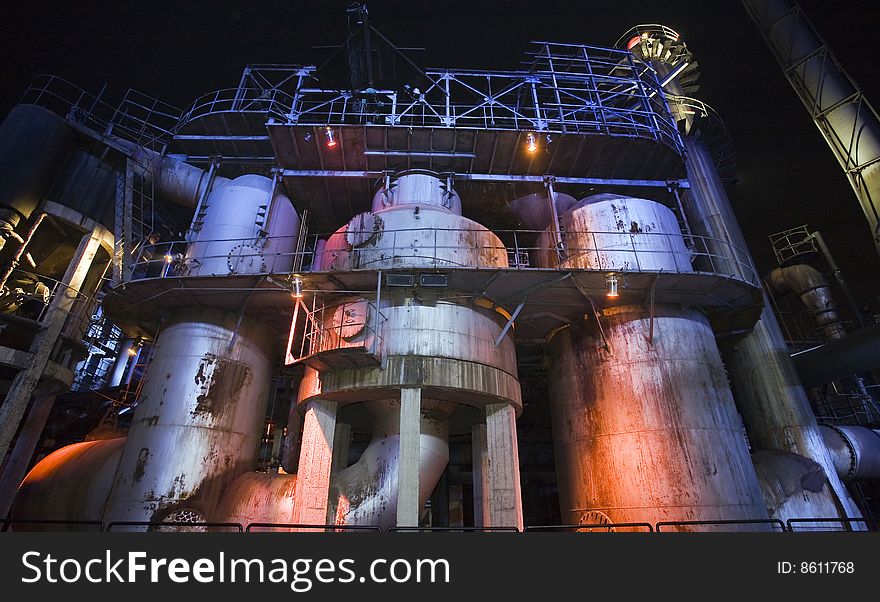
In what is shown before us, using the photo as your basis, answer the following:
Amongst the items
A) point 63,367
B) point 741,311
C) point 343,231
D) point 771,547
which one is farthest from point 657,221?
point 63,367

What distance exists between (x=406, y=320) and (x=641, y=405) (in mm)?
7161

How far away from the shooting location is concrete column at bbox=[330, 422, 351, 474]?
520 inches

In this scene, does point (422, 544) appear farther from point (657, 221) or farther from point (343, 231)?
point (657, 221)

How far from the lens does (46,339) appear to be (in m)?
15.0

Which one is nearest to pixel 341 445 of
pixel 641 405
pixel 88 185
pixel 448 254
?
pixel 448 254

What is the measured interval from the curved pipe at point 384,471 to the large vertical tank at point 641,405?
4410mm

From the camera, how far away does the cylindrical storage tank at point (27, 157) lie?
15.0 metres

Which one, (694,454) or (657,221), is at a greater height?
(657,221)

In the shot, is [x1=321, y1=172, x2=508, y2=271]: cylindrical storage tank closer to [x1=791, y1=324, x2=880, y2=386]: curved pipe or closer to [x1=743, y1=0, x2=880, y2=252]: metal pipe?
[x1=791, y1=324, x2=880, y2=386]: curved pipe

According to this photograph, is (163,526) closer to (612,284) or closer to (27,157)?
(612,284)

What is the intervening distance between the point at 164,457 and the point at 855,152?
25.8 m

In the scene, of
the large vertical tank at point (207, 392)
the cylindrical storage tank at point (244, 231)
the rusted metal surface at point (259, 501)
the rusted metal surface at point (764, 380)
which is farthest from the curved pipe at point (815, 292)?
the rusted metal surface at point (259, 501)

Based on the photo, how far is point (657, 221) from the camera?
14703 millimetres

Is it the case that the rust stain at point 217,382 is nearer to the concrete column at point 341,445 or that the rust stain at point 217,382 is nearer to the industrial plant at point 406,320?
the industrial plant at point 406,320
